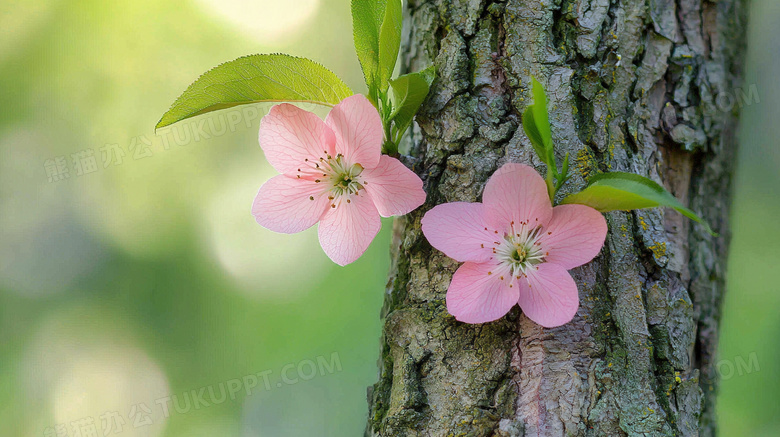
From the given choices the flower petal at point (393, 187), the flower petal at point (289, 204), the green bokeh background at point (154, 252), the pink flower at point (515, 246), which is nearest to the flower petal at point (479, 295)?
the pink flower at point (515, 246)

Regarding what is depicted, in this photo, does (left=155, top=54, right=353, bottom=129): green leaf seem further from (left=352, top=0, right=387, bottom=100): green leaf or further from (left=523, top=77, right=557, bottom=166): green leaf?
(left=523, top=77, right=557, bottom=166): green leaf

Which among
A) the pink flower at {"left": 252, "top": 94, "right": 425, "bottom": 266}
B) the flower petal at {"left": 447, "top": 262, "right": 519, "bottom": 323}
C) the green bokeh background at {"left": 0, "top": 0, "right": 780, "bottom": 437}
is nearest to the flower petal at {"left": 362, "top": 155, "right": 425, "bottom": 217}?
the pink flower at {"left": 252, "top": 94, "right": 425, "bottom": 266}

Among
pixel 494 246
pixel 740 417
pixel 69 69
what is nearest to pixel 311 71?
pixel 494 246

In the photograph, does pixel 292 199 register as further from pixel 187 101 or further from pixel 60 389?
pixel 60 389

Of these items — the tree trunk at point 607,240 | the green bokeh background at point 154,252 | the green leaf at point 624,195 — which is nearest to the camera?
the green leaf at point 624,195

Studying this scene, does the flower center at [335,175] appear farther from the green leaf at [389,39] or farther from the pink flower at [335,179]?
the green leaf at [389,39]
